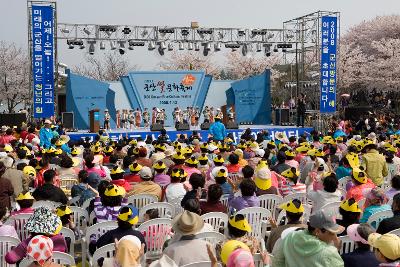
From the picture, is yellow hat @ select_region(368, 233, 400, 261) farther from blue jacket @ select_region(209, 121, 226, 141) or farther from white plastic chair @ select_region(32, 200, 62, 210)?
blue jacket @ select_region(209, 121, 226, 141)

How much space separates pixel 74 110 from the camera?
26.0 meters

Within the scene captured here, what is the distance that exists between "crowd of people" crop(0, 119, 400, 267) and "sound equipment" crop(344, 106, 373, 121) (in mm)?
15247

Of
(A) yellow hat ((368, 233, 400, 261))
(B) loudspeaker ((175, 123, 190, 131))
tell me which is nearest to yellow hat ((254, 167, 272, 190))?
(A) yellow hat ((368, 233, 400, 261))

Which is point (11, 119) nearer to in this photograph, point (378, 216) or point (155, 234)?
point (155, 234)

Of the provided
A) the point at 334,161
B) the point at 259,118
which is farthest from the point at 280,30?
the point at 334,161

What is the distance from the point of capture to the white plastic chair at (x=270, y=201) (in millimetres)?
6938

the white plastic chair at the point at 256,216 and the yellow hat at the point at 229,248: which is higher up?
the yellow hat at the point at 229,248

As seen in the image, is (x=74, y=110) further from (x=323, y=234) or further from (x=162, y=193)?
(x=323, y=234)

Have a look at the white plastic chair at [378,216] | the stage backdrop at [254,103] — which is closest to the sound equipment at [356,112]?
the stage backdrop at [254,103]

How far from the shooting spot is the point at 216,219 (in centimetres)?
593

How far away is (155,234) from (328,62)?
19.6 meters

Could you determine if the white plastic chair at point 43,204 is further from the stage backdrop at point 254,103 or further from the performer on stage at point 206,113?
the stage backdrop at point 254,103

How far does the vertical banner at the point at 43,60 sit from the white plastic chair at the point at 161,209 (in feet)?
50.1

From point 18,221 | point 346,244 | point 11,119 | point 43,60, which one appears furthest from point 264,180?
point 11,119
